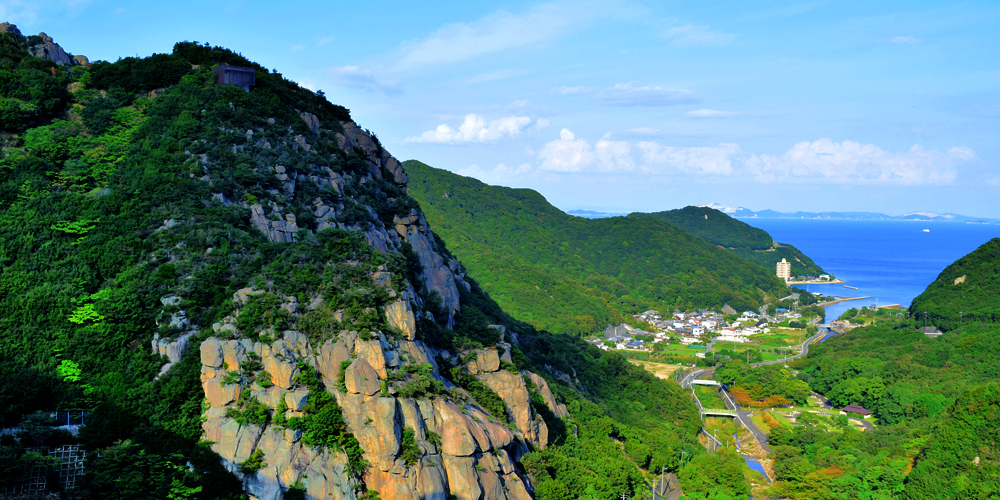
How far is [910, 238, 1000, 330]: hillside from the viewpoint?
11000 centimetres

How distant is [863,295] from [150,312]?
198m

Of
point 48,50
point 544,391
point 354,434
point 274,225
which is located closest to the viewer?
point 354,434

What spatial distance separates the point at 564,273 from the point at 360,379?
147m

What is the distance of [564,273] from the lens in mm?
179125

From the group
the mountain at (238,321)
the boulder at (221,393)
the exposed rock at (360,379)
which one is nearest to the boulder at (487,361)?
the mountain at (238,321)

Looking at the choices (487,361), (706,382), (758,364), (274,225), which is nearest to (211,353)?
(274,225)

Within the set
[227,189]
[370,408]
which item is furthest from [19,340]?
[370,408]

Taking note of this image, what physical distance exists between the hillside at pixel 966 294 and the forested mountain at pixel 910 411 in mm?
313

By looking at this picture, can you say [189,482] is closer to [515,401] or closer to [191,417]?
[191,417]

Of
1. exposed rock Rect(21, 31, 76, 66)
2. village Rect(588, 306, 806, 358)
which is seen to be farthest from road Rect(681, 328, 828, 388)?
exposed rock Rect(21, 31, 76, 66)

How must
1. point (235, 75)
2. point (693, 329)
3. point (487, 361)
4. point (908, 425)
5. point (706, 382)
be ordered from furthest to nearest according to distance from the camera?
point (693, 329) < point (706, 382) < point (908, 425) < point (235, 75) < point (487, 361)

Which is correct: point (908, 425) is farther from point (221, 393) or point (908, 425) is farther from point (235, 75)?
point (235, 75)

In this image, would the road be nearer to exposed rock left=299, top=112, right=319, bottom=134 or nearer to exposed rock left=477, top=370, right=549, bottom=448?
exposed rock left=477, top=370, right=549, bottom=448

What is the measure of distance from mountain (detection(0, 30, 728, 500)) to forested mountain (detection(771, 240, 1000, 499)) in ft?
33.9
